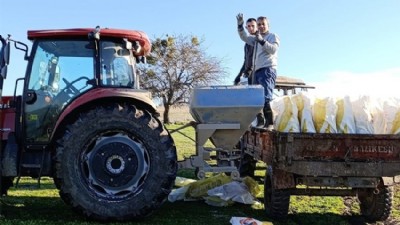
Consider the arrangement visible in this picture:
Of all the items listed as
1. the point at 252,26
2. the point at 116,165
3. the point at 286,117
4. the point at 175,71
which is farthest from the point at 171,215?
the point at 175,71

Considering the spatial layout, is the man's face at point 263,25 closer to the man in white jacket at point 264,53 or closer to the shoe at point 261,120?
the man in white jacket at point 264,53

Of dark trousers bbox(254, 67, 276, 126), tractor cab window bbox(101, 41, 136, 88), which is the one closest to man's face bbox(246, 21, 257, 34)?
dark trousers bbox(254, 67, 276, 126)

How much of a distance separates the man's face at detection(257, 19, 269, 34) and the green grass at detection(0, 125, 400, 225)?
242 centimetres

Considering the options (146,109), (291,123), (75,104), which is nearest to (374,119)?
(291,123)

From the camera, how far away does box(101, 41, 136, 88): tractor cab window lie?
5473mm

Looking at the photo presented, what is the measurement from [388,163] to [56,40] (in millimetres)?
4039

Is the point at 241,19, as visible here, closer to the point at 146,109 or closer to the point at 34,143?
the point at 146,109

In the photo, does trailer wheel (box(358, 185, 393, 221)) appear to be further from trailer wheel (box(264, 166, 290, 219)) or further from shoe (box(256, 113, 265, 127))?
shoe (box(256, 113, 265, 127))

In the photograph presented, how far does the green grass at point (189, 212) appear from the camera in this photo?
518 centimetres

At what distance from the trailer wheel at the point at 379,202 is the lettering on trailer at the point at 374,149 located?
651 mm

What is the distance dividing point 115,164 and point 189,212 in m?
1.27

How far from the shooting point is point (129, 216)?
4.99 meters

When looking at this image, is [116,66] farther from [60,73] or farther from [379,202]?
[379,202]

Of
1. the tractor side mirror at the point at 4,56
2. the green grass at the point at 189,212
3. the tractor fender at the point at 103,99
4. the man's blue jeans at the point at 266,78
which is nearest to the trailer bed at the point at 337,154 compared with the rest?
the green grass at the point at 189,212
